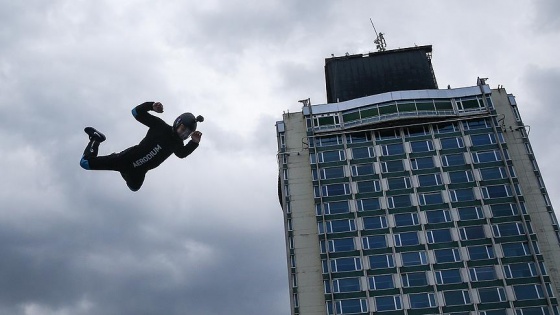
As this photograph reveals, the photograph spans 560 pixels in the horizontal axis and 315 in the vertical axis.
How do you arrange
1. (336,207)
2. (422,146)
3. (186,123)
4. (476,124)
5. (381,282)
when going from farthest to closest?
(476,124) < (422,146) < (336,207) < (381,282) < (186,123)

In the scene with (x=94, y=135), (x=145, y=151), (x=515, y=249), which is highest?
(x=515, y=249)

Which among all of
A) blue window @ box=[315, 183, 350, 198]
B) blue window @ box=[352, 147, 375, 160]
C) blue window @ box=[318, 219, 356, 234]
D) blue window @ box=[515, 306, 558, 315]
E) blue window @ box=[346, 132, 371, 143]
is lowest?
blue window @ box=[515, 306, 558, 315]

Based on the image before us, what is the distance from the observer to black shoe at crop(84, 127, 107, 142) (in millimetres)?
19031

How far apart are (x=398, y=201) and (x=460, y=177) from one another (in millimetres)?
11656

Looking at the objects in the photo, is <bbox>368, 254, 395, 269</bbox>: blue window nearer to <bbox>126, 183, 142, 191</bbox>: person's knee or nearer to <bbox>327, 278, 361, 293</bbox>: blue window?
<bbox>327, 278, 361, 293</bbox>: blue window

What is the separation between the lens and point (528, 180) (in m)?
100

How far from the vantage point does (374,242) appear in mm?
95188

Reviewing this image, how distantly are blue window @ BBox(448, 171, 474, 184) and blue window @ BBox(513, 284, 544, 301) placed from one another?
1956 centimetres

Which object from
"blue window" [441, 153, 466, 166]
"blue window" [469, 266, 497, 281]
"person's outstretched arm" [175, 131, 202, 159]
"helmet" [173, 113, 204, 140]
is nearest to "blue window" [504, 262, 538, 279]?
"blue window" [469, 266, 497, 281]

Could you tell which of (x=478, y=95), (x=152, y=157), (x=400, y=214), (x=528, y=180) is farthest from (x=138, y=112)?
(x=478, y=95)

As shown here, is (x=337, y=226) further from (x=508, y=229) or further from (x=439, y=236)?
(x=508, y=229)

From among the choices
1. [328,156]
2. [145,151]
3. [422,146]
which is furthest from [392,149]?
[145,151]

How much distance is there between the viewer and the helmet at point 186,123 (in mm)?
17578

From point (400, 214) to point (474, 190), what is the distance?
13.2 meters
